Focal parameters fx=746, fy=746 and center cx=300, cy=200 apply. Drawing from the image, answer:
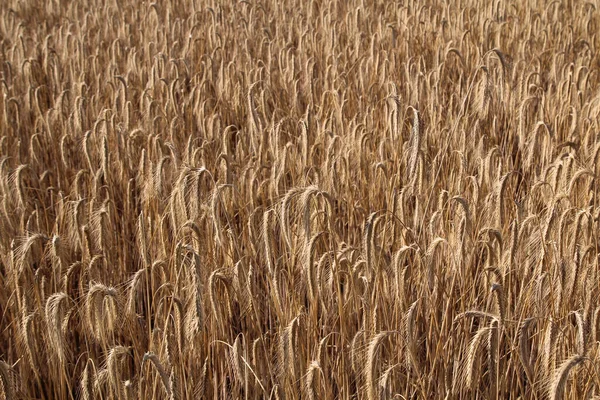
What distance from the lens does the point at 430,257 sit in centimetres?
158

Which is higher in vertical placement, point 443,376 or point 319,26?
point 319,26

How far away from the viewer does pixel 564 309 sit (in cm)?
165

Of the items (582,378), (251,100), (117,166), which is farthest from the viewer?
(117,166)

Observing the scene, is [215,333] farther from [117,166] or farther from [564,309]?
[117,166]

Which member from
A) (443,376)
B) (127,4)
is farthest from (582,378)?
(127,4)

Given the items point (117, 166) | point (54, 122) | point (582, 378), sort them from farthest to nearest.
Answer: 1. point (54, 122)
2. point (117, 166)
3. point (582, 378)

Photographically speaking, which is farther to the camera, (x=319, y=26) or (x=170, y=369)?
(x=319, y=26)

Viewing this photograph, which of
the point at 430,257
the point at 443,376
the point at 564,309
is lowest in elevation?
the point at 443,376

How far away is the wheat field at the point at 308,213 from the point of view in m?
1.58

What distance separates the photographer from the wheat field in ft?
5.17

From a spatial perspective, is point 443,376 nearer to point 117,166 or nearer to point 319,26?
point 117,166

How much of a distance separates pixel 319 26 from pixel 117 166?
201cm

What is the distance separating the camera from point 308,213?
164 centimetres

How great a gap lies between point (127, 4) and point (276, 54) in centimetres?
166
